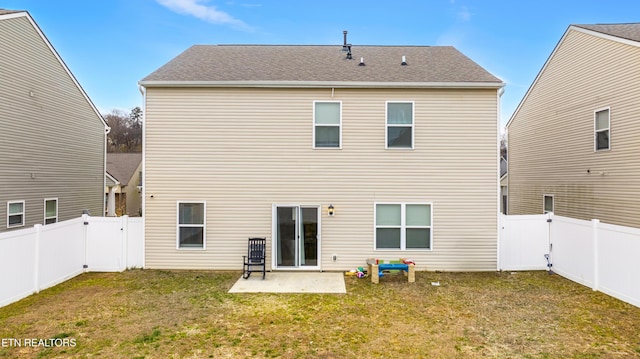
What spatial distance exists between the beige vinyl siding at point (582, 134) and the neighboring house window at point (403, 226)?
578 centimetres

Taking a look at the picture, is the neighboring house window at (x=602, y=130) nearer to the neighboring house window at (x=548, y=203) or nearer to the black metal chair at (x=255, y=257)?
the neighboring house window at (x=548, y=203)

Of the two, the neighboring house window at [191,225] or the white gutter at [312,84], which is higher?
the white gutter at [312,84]

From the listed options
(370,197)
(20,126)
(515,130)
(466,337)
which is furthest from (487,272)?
(20,126)

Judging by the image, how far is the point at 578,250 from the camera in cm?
787

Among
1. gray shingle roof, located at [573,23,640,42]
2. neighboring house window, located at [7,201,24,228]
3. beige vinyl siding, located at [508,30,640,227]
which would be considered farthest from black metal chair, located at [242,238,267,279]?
gray shingle roof, located at [573,23,640,42]

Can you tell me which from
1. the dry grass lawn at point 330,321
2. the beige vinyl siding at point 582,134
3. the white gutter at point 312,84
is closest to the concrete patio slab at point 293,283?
the dry grass lawn at point 330,321

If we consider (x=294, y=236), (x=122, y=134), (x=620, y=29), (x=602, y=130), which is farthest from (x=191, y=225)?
(x=122, y=134)

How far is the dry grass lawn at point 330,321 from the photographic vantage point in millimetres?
4684

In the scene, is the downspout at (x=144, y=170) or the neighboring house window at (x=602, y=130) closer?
the downspout at (x=144, y=170)

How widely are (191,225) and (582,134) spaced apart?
1310 centimetres

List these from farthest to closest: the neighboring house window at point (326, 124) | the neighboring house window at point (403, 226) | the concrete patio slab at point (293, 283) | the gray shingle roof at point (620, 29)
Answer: the gray shingle roof at point (620, 29)
the neighboring house window at point (326, 124)
the neighboring house window at point (403, 226)
the concrete patio slab at point (293, 283)

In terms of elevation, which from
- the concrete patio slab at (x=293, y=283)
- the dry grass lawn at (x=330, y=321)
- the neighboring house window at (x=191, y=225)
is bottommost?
the concrete patio slab at (x=293, y=283)

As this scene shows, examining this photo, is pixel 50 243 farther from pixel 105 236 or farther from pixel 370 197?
pixel 370 197

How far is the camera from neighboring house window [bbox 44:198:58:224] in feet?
36.9
